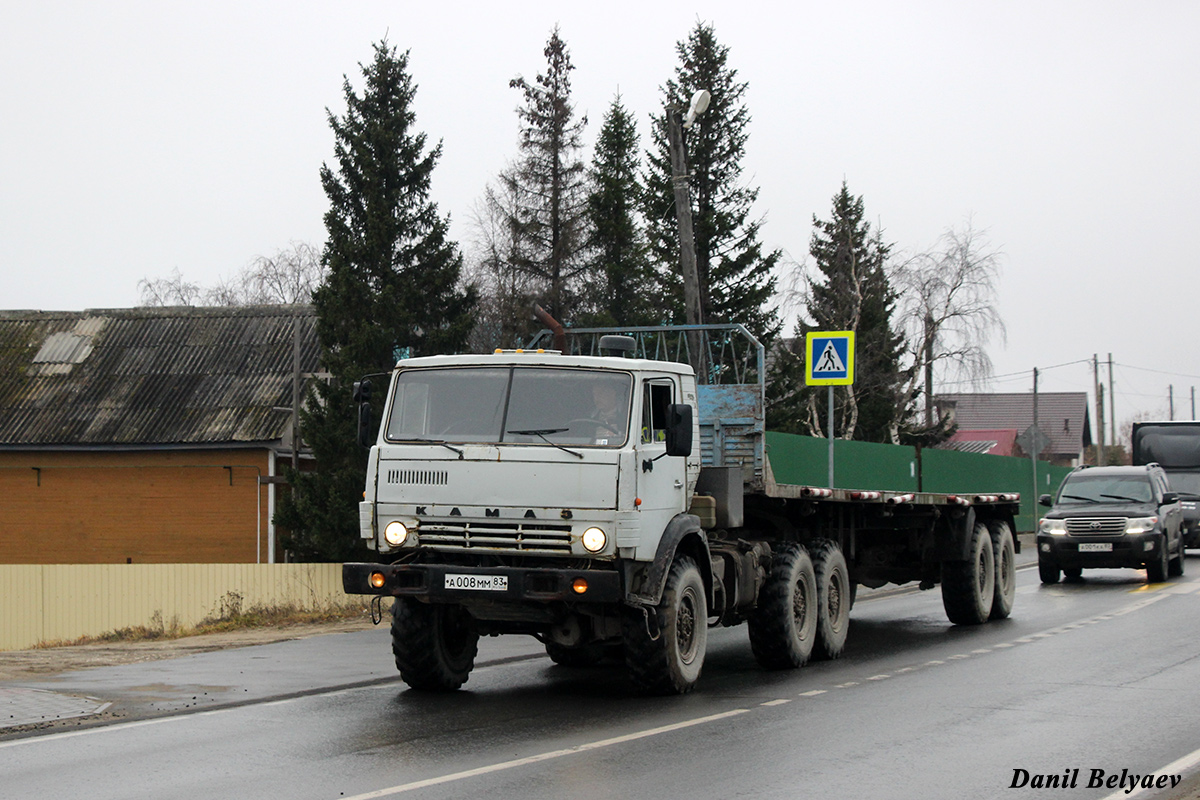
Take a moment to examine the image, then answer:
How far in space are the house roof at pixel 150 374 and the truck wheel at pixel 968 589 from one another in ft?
52.9

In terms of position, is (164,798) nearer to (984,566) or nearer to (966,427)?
(984,566)

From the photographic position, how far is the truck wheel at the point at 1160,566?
2314cm

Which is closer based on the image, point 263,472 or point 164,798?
point 164,798

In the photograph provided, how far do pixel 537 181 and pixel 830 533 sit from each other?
29.3 m

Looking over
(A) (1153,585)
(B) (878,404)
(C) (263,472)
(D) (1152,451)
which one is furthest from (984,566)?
(B) (878,404)

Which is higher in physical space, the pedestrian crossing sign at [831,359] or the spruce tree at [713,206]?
the spruce tree at [713,206]

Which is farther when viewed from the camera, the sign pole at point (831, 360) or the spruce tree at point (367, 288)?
the spruce tree at point (367, 288)

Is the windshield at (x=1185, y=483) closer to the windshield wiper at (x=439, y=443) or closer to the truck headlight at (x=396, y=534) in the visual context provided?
the windshield wiper at (x=439, y=443)

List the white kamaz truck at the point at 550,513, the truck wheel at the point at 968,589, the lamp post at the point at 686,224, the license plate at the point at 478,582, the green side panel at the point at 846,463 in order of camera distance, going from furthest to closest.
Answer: the green side panel at the point at 846,463
the lamp post at the point at 686,224
the truck wheel at the point at 968,589
the white kamaz truck at the point at 550,513
the license plate at the point at 478,582

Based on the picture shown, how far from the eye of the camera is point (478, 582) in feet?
32.4

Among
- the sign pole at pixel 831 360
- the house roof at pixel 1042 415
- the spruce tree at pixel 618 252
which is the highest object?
the spruce tree at pixel 618 252

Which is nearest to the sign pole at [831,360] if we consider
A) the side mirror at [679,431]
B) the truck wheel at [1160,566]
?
the side mirror at [679,431]

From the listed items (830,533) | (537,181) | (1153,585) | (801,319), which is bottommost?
(1153,585)

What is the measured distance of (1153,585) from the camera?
2250 cm
